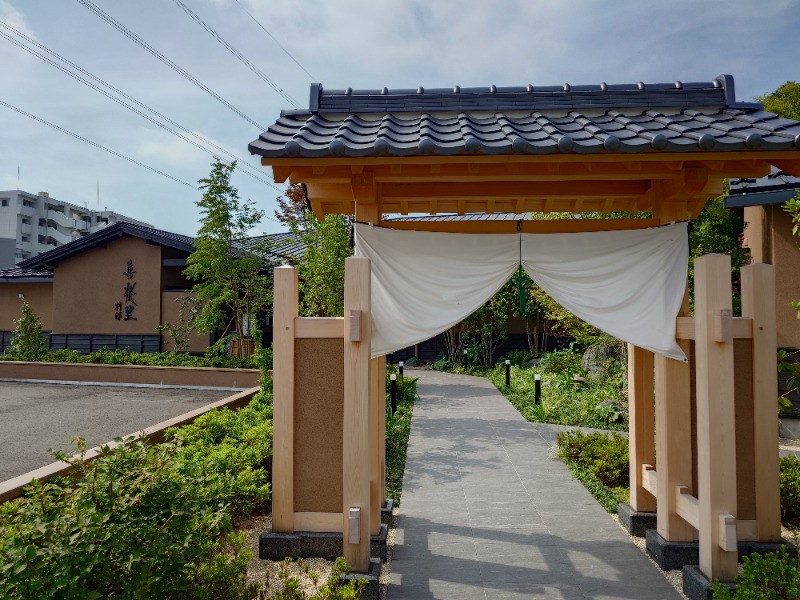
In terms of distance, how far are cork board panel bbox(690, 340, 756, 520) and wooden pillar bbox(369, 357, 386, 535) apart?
3.00 metres

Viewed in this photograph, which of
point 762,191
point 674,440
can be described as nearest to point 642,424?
point 674,440

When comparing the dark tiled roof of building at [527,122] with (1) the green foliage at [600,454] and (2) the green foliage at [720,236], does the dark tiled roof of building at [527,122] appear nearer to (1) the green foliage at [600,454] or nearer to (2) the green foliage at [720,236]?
(1) the green foliage at [600,454]

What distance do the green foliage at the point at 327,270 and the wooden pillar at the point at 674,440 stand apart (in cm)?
736

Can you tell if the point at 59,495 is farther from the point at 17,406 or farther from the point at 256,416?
the point at 17,406

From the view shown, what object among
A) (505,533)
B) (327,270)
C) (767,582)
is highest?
(327,270)

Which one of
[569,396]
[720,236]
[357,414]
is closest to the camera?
[357,414]

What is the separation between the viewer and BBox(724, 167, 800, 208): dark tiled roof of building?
883cm

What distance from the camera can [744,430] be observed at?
424cm

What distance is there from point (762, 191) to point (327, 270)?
8.29 meters

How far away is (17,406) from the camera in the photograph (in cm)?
1222

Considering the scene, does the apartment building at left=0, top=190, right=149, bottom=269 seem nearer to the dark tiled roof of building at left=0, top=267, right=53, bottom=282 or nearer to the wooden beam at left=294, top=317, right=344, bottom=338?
the dark tiled roof of building at left=0, top=267, right=53, bottom=282

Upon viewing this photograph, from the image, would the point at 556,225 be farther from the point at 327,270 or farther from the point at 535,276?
the point at 327,270

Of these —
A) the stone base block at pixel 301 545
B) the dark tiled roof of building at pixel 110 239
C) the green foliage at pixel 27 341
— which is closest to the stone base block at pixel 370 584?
the stone base block at pixel 301 545

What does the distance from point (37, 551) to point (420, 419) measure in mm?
8964
